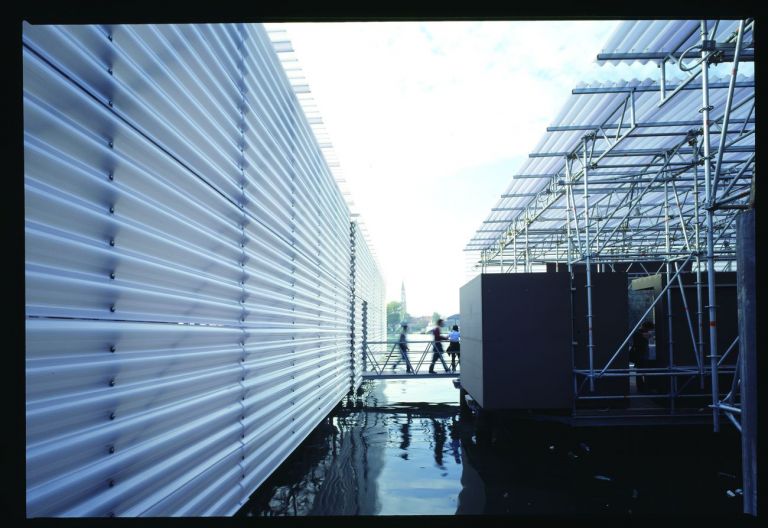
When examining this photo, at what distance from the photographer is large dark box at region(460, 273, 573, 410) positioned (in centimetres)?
713

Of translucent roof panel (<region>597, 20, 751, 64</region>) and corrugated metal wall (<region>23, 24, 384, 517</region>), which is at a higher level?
translucent roof panel (<region>597, 20, 751, 64</region>)

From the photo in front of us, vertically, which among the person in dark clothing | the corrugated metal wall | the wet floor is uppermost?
the corrugated metal wall

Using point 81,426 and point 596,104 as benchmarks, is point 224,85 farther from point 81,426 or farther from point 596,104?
point 596,104

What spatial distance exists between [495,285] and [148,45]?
223 inches

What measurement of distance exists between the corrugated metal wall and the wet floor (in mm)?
833

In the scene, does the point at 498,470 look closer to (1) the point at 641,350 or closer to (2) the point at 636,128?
(1) the point at 641,350

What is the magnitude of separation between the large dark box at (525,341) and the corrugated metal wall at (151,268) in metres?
3.40

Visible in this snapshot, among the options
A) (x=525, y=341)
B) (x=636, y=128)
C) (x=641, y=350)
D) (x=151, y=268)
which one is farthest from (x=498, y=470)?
(x=636, y=128)

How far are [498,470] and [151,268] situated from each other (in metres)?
4.74

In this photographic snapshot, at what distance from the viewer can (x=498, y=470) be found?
5855mm

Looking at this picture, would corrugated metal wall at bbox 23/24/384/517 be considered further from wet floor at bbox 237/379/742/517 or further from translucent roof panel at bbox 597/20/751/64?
translucent roof panel at bbox 597/20/751/64

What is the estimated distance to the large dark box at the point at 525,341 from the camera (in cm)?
713

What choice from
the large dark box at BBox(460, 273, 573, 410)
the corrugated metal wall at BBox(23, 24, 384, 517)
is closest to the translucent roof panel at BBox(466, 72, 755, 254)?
the large dark box at BBox(460, 273, 573, 410)

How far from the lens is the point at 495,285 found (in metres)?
7.31
